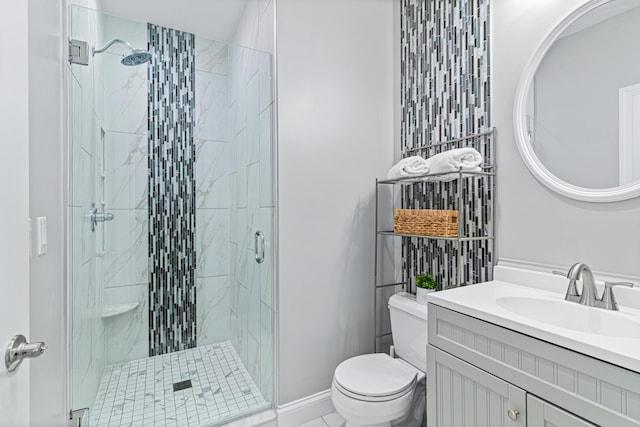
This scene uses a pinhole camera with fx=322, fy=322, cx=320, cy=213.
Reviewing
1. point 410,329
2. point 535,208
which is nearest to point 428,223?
point 535,208

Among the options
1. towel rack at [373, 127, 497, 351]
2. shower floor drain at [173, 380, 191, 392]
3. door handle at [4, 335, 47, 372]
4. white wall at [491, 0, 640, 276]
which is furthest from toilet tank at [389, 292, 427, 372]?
door handle at [4, 335, 47, 372]

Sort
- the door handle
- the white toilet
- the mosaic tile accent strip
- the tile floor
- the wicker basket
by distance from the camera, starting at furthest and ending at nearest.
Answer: the mosaic tile accent strip, the tile floor, the wicker basket, the white toilet, the door handle

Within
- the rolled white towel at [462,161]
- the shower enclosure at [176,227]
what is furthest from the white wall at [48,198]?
the rolled white towel at [462,161]

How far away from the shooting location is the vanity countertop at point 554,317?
82 centimetres

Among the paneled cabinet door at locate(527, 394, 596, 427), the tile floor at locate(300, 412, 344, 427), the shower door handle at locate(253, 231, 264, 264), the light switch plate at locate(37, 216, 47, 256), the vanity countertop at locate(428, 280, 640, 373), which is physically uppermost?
the light switch plate at locate(37, 216, 47, 256)

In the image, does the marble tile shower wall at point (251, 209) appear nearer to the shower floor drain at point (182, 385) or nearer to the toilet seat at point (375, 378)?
the shower floor drain at point (182, 385)

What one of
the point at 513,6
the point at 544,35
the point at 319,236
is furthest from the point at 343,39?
the point at 319,236

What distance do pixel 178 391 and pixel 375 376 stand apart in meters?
1.25

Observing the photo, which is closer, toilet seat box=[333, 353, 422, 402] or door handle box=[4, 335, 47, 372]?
door handle box=[4, 335, 47, 372]

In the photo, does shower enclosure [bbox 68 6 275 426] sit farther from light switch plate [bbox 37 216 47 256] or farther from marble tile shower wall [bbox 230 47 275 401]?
light switch plate [bbox 37 216 47 256]

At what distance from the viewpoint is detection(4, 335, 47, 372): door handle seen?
26.8 inches

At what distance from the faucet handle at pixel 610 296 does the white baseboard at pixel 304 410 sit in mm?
1430

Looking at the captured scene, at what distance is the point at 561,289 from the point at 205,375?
2085mm

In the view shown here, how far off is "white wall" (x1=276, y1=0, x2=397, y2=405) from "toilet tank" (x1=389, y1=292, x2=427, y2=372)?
313 millimetres
